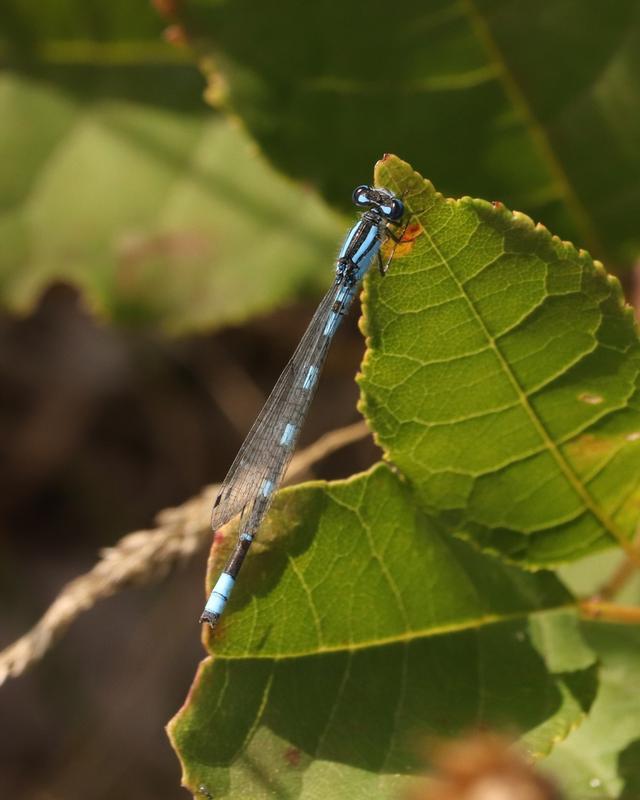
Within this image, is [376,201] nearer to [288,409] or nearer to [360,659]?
[288,409]

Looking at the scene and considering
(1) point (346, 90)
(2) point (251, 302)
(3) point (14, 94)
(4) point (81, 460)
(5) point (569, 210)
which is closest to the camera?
(1) point (346, 90)

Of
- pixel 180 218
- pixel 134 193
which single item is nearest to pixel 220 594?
pixel 180 218

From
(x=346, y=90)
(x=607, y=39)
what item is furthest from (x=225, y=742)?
(x=607, y=39)

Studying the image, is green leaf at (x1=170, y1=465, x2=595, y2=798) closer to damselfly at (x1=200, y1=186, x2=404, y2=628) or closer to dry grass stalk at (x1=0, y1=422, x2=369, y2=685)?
damselfly at (x1=200, y1=186, x2=404, y2=628)

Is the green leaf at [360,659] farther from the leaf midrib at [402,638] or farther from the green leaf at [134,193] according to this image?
the green leaf at [134,193]

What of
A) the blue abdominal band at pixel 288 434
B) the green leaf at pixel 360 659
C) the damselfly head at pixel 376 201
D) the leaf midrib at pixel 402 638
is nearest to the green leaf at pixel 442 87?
the damselfly head at pixel 376 201

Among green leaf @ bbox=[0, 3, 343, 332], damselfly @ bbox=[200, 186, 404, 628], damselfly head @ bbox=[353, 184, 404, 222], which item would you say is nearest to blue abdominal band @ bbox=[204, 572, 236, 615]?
damselfly @ bbox=[200, 186, 404, 628]

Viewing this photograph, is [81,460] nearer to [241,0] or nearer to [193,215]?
[193,215]
